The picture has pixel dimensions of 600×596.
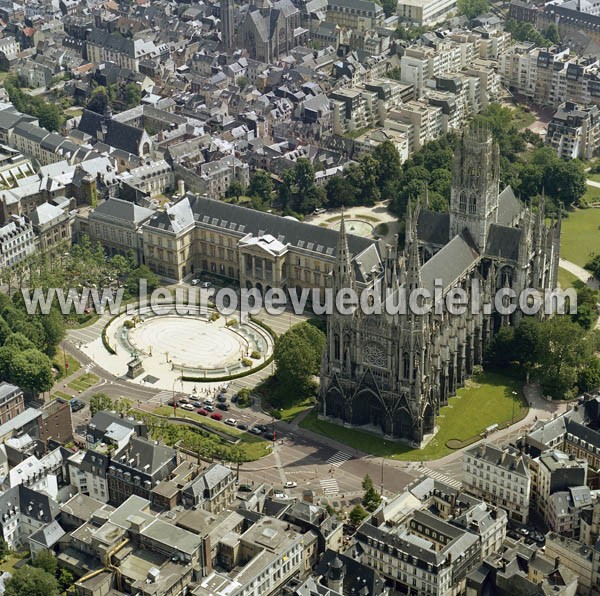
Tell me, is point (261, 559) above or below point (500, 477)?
above

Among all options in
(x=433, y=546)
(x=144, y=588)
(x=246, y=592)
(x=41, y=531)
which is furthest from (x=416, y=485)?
(x=41, y=531)

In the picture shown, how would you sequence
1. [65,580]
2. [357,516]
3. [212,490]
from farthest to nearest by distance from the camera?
[357,516], [212,490], [65,580]

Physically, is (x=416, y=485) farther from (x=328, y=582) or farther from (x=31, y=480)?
(x=31, y=480)

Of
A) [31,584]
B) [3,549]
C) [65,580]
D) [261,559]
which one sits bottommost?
[3,549]

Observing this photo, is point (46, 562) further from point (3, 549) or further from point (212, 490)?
point (212, 490)

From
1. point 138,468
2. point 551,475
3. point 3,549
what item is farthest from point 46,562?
point 551,475

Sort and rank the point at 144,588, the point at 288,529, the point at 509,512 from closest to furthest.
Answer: the point at 144,588 → the point at 288,529 → the point at 509,512

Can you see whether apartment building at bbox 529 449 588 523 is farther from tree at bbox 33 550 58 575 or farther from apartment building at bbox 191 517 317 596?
tree at bbox 33 550 58 575
